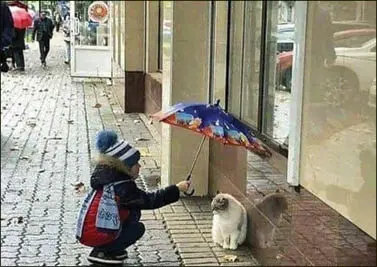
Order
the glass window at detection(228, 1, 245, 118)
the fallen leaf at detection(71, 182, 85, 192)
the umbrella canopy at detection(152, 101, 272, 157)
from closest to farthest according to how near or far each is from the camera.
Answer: the umbrella canopy at detection(152, 101, 272, 157)
the glass window at detection(228, 1, 245, 118)
the fallen leaf at detection(71, 182, 85, 192)

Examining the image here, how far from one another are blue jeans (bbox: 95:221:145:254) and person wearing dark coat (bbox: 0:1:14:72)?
1285mm

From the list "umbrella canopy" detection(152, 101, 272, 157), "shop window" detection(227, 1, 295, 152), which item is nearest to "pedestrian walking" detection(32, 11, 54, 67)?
"shop window" detection(227, 1, 295, 152)

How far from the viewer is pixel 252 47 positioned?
5.35 m

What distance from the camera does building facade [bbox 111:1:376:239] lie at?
3150mm

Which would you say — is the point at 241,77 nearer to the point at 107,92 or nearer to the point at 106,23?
the point at 107,92

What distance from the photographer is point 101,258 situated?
454 cm

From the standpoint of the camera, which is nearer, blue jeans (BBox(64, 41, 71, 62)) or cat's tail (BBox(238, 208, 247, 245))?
cat's tail (BBox(238, 208, 247, 245))

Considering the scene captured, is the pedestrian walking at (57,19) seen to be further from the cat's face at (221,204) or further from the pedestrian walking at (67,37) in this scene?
the cat's face at (221,204)

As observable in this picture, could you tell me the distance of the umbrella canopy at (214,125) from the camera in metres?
4.62

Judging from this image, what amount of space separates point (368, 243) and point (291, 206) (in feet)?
3.00

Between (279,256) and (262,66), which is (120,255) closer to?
(279,256)

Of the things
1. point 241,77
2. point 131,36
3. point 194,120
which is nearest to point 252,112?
point 241,77

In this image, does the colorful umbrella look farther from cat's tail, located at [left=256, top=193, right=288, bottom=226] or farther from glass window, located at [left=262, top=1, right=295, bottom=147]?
cat's tail, located at [left=256, top=193, right=288, bottom=226]

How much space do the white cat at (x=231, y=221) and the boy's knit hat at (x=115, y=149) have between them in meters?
0.70
